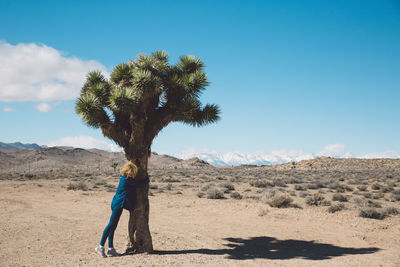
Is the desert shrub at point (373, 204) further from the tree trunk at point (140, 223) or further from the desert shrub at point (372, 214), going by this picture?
the tree trunk at point (140, 223)

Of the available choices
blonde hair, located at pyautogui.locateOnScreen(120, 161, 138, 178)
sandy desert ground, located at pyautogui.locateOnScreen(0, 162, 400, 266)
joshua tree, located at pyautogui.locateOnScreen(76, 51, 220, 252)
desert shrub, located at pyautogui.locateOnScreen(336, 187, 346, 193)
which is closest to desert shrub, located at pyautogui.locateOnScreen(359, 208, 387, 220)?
sandy desert ground, located at pyautogui.locateOnScreen(0, 162, 400, 266)

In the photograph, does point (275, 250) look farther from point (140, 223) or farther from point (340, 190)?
point (340, 190)

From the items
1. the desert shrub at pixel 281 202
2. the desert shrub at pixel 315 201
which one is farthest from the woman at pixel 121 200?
the desert shrub at pixel 315 201

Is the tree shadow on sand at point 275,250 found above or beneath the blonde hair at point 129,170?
beneath

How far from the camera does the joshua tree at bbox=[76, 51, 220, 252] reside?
23.4 feet

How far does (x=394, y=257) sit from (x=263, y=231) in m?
4.16

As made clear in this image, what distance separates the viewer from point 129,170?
668cm

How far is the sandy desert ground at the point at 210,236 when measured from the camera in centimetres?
689

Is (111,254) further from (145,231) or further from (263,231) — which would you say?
(263,231)

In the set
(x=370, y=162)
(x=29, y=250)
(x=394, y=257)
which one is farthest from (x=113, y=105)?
(x=370, y=162)

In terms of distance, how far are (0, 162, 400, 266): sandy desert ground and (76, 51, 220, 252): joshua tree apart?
1.41m

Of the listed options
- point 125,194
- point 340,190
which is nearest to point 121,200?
point 125,194

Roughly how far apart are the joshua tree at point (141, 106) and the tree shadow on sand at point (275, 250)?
1.58 m

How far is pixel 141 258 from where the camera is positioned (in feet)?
21.9
